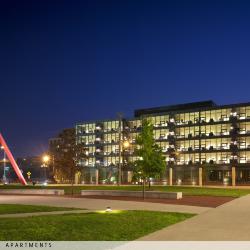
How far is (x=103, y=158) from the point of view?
129 m

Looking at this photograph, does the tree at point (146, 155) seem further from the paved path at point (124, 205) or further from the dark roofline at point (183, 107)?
the dark roofline at point (183, 107)

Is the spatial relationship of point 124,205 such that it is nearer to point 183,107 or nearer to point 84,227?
point 84,227

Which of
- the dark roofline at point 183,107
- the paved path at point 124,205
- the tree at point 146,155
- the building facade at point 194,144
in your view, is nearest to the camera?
the paved path at point 124,205

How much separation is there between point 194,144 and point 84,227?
96906mm

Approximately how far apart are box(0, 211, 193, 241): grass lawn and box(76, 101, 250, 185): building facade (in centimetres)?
7649

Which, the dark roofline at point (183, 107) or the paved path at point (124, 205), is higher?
the dark roofline at point (183, 107)

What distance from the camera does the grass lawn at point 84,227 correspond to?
1271 cm

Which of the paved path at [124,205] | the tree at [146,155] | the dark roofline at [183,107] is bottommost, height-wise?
the paved path at [124,205]

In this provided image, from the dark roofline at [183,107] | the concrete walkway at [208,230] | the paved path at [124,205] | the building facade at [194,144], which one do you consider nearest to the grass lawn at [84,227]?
the concrete walkway at [208,230]

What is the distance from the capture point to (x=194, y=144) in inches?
4318

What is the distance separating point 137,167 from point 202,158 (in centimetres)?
7440

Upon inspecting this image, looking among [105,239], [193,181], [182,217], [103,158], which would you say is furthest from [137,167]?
[103,158]

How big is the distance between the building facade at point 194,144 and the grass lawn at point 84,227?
251 feet

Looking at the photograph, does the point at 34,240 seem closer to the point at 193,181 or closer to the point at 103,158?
the point at 193,181
